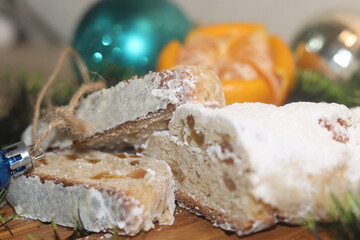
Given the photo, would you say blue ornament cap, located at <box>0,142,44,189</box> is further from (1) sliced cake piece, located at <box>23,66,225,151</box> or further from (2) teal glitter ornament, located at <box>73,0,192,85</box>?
(2) teal glitter ornament, located at <box>73,0,192,85</box>

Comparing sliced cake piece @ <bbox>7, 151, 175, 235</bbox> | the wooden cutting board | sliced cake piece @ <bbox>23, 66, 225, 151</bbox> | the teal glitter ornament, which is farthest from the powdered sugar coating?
the teal glitter ornament

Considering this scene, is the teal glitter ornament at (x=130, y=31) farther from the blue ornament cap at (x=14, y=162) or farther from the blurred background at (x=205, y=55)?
the blue ornament cap at (x=14, y=162)

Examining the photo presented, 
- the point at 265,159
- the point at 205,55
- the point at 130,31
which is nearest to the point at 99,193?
the point at 265,159

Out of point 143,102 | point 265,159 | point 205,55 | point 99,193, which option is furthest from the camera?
point 205,55

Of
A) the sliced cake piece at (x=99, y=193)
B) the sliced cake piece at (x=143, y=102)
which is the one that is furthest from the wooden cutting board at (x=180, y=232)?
the sliced cake piece at (x=143, y=102)

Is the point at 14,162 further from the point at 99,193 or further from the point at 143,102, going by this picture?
the point at 143,102

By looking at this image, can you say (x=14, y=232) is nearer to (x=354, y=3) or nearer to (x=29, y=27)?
(x=354, y=3)
